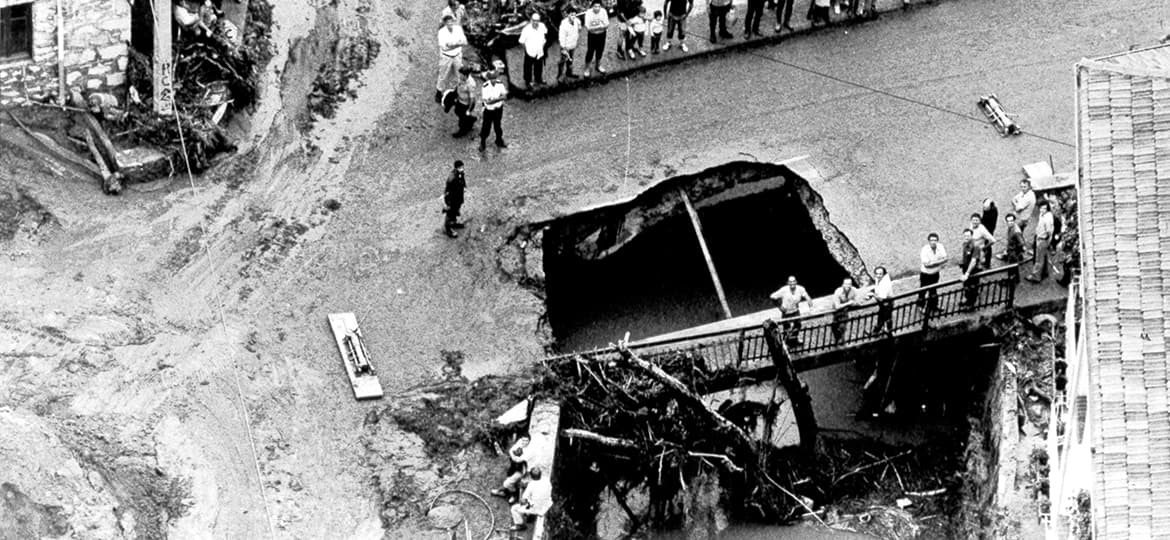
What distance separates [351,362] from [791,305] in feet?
24.4

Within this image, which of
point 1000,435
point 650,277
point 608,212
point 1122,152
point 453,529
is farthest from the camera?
point 650,277

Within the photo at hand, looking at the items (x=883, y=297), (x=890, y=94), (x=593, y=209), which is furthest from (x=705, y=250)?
(x=890, y=94)

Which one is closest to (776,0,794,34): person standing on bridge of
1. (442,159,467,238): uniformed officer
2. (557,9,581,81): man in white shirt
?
(557,9,581,81): man in white shirt

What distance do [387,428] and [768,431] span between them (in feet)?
24.5

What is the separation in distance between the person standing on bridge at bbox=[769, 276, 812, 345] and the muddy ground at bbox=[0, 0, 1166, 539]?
2582 millimetres

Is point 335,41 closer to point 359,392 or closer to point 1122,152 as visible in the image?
point 359,392

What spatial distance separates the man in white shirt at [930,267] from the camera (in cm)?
3862

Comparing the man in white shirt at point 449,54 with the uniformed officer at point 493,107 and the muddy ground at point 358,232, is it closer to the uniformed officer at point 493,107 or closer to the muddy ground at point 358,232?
the muddy ground at point 358,232

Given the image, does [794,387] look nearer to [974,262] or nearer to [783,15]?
[974,262]

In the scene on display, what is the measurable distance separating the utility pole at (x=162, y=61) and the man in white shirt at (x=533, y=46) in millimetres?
6418

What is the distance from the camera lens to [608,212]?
1617 inches

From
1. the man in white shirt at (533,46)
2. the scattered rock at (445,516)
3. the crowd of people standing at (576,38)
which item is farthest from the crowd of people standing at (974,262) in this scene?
the scattered rock at (445,516)

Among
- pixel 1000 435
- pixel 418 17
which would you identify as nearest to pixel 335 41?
pixel 418 17

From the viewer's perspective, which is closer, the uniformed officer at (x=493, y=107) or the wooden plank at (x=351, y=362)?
the wooden plank at (x=351, y=362)
